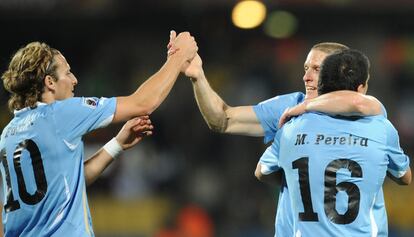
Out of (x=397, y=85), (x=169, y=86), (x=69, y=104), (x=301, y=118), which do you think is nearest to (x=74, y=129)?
(x=69, y=104)

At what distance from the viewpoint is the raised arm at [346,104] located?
4648 millimetres

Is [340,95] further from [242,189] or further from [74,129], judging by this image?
[242,189]

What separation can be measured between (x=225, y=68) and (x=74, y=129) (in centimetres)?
1081

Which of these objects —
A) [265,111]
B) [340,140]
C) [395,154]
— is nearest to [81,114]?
[265,111]

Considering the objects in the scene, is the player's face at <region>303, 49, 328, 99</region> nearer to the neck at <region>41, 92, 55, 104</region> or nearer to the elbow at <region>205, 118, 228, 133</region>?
the elbow at <region>205, 118, 228, 133</region>

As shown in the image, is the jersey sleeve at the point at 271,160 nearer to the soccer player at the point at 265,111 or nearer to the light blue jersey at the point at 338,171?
the soccer player at the point at 265,111

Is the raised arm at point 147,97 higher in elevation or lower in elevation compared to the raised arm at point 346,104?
higher

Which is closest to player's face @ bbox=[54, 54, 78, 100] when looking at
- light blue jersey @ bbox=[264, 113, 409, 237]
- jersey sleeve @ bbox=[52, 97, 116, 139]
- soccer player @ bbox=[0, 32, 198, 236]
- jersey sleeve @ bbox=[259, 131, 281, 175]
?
soccer player @ bbox=[0, 32, 198, 236]

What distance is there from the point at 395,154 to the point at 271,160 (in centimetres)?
72

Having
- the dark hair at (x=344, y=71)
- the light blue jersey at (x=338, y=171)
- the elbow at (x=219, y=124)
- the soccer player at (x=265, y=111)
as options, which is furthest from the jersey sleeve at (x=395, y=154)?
the elbow at (x=219, y=124)

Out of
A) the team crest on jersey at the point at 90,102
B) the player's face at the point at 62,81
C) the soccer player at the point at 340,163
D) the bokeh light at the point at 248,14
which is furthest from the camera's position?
the bokeh light at the point at 248,14

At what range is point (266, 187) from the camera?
43.7 feet

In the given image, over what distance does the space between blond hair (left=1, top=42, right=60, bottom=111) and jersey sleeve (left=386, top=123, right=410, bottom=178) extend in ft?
6.37

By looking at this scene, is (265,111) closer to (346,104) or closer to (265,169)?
(265,169)
